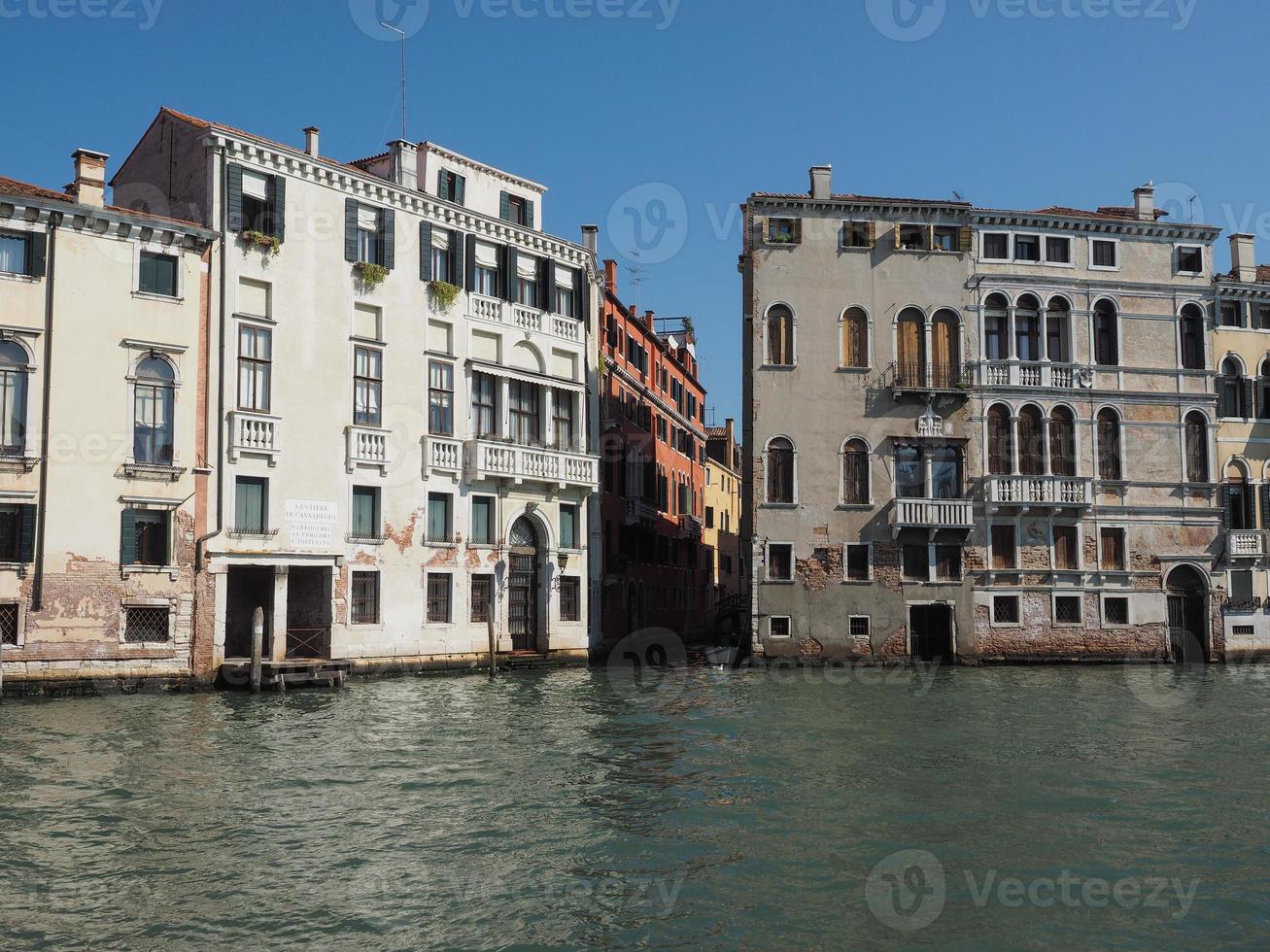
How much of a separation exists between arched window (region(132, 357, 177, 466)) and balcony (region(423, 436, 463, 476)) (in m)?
6.11

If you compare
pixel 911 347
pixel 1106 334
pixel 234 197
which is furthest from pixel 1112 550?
pixel 234 197

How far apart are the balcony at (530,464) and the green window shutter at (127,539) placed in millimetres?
8220

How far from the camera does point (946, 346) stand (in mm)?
32094

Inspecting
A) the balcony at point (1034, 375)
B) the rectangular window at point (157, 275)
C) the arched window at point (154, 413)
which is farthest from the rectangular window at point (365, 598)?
the balcony at point (1034, 375)

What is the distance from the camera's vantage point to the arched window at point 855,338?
31.8 m

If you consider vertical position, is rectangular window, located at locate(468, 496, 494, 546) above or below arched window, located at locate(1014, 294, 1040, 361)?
below

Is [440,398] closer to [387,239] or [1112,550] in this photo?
[387,239]

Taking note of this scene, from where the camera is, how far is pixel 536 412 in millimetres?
31297

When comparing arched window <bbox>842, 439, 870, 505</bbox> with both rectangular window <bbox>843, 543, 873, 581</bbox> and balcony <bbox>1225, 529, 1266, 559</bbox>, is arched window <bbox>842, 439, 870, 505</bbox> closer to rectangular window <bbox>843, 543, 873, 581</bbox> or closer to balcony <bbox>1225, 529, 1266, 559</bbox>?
rectangular window <bbox>843, 543, 873, 581</bbox>

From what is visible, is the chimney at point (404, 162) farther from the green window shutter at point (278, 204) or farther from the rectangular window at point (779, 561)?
the rectangular window at point (779, 561)

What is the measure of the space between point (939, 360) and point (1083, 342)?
389 centimetres

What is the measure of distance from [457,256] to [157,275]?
25.0ft

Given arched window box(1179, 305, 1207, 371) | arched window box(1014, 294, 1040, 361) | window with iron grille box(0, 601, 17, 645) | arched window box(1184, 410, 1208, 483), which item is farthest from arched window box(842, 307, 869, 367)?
window with iron grille box(0, 601, 17, 645)

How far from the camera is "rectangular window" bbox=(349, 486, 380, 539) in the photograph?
2697cm
